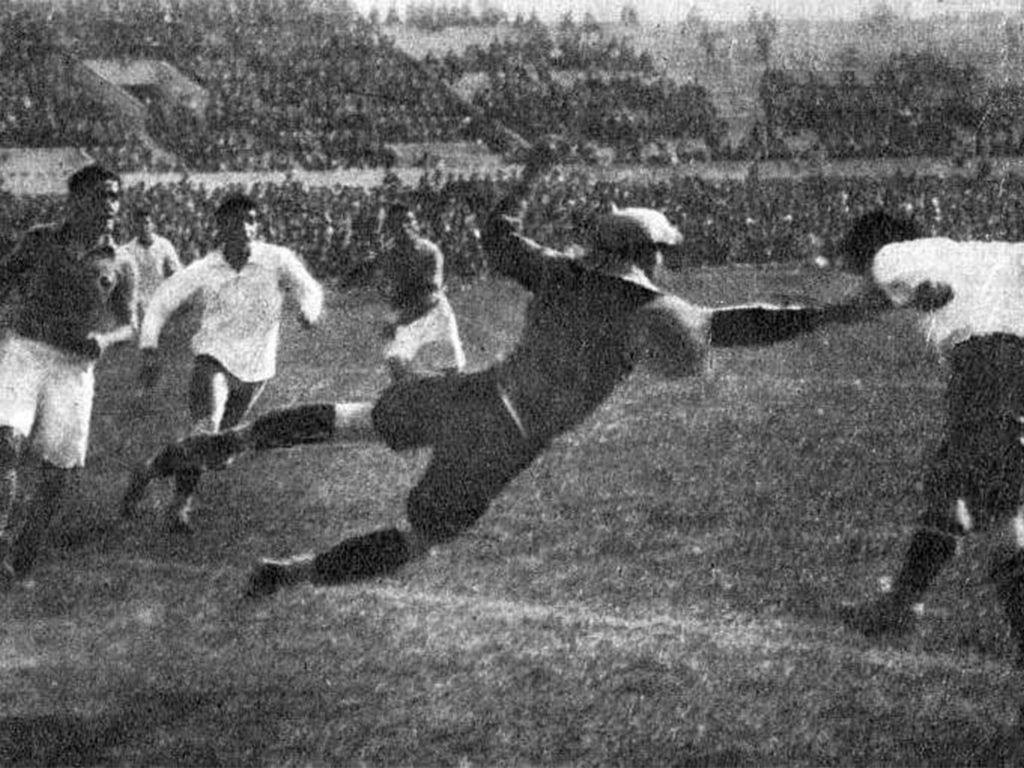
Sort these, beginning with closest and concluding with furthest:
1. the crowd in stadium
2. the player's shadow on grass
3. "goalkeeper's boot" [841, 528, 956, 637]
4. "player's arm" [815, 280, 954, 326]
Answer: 1. the player's shadow on grass
2. "player's arm" [815, 280, 954, 326]
3. "goalkeeper's boot" [841, 528, 956, 637]
4. the crowd in stadium

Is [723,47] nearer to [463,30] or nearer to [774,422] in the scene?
[463,30]

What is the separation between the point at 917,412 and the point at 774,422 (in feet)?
3.51

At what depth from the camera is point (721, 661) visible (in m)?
4.12

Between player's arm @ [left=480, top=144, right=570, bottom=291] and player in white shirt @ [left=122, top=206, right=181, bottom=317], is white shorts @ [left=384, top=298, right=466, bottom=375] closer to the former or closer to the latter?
player in white shirt @ [left=122, top=206, right=181, bottom=317]

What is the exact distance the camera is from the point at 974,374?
3986mm

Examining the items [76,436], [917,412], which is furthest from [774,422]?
[76,436]

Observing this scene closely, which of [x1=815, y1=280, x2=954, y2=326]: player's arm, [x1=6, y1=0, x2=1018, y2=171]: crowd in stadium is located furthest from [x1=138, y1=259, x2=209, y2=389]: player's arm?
[x1=6, y1=0, x2=1018, y2=171]: crowd in stadium

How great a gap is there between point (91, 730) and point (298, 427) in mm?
1123

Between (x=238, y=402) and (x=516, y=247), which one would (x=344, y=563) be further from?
(x=238, y=402)

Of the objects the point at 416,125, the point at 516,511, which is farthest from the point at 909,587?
the point at 416,125

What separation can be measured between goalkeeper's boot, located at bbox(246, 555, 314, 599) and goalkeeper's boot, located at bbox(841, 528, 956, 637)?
1940mm

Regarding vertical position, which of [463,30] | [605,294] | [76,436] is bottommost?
[463,30]

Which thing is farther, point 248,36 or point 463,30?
point 463,30

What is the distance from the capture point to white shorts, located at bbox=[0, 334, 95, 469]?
4742mm
